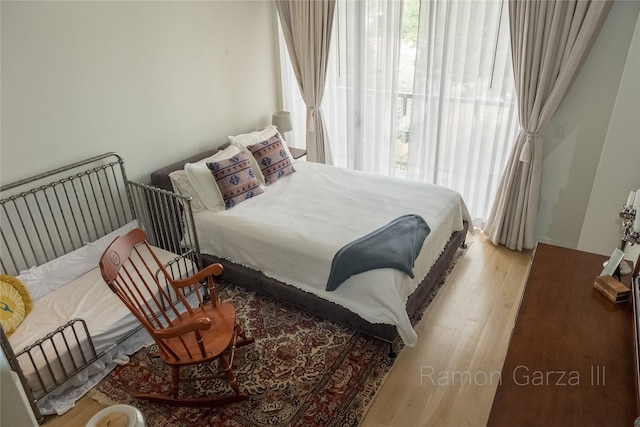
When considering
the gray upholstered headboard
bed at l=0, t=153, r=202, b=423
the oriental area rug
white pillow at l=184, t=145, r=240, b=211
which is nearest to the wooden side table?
the oriental area rug

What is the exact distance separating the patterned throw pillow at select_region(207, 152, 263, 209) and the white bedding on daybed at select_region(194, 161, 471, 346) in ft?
0.26

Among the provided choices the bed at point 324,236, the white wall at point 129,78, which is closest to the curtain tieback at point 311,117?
the white wall at point 129,78

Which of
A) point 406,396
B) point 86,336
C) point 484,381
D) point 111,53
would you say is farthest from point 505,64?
point 86,336

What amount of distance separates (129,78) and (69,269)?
1.52 meters

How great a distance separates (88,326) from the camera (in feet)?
8.73

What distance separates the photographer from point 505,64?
3.67 m

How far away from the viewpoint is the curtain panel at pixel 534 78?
125 inches

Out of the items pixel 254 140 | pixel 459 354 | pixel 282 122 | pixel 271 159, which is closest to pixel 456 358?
pixel 459 354

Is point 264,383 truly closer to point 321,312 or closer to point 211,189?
point 321,312

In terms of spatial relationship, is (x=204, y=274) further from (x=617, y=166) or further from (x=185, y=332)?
(x=617, y=166)

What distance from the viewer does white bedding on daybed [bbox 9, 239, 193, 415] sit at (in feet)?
8.21

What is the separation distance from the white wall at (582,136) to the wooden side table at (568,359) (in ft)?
5.06

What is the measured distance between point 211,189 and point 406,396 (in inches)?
85.3

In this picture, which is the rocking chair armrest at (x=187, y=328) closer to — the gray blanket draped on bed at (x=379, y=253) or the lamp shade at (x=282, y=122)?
the gray blanket draped on bed at (x=379, y=253)
